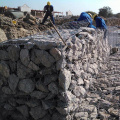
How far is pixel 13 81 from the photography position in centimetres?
388

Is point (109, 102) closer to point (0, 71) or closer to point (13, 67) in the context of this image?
point (13, 67)

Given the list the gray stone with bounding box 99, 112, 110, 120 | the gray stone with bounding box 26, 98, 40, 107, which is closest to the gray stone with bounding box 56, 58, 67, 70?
the gray stone with bounding box 26, 98, 40, 107

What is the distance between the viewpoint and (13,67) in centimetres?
389

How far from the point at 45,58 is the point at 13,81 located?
98 centimetres

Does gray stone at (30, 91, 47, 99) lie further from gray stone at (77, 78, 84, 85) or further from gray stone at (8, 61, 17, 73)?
gray stone at (77, 78, 84, 85)

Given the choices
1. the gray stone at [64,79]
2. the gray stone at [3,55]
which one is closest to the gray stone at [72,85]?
the gray stone at [64,79]

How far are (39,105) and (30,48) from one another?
1.24m

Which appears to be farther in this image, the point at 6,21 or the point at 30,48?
the point at 6,21

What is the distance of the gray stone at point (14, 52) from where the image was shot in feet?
12.4

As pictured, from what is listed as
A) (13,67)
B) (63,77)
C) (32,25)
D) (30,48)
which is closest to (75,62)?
(63,77)

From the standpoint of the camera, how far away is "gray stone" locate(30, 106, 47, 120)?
3689mm

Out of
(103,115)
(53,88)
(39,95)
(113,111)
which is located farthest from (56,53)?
(113,111)

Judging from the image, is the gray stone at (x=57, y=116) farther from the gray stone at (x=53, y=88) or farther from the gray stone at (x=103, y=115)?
the gray stone at (x=103, y=115)

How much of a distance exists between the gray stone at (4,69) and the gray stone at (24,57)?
1.48 feet
